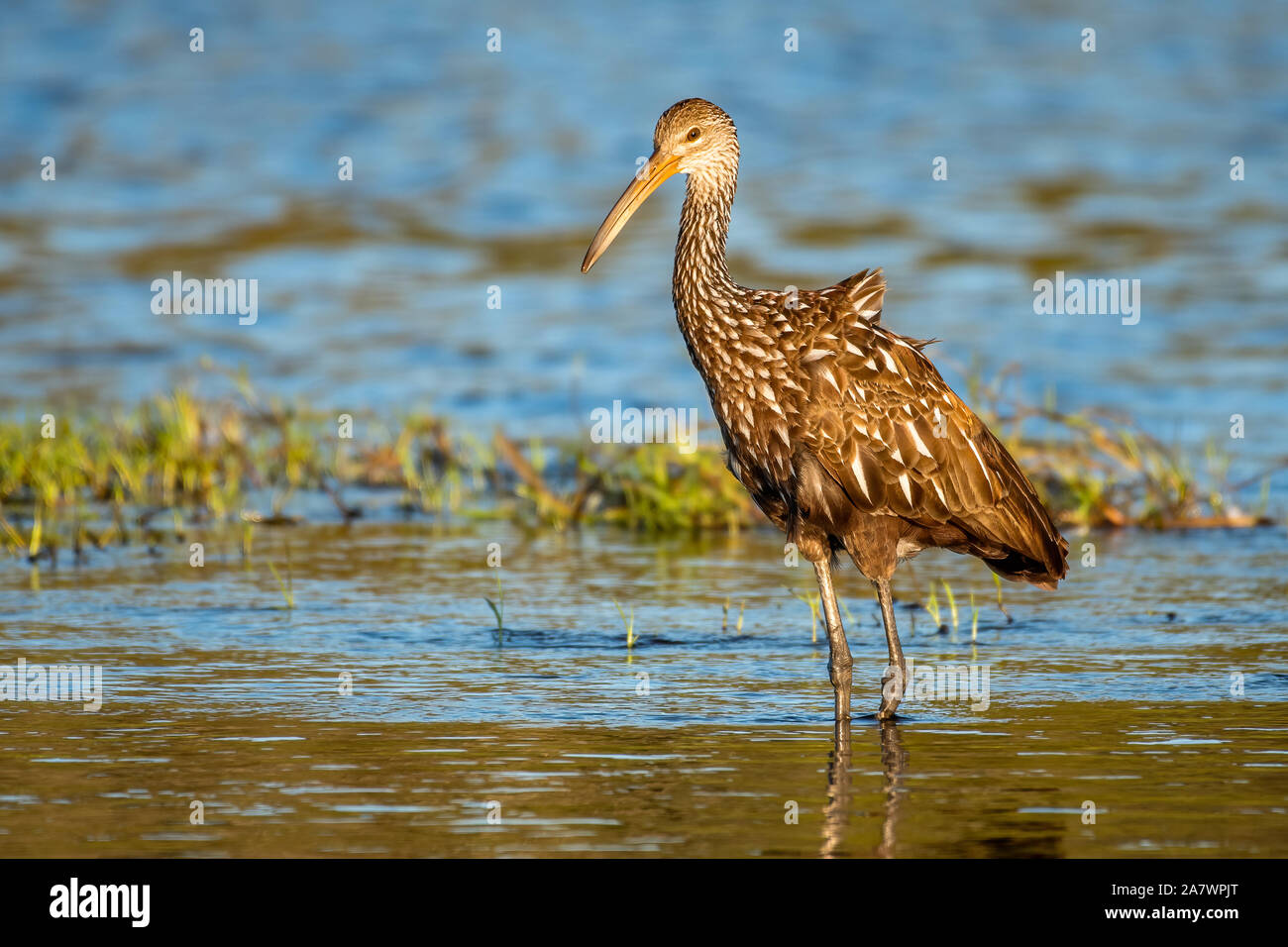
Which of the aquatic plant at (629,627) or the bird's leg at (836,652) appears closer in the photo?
the bird's leg at (836,652)

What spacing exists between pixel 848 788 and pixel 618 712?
118 cm

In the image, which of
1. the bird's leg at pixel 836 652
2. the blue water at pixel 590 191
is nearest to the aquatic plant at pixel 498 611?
the bird's leg at pixel 836 652

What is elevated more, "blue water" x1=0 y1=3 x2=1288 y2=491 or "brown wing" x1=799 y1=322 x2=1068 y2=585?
"blue water" x1=0 y1=3 x2=1288 y2=491

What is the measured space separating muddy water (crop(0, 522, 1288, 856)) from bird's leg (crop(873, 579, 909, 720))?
0.15 m

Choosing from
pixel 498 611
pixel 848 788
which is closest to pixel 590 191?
pixel 498 611

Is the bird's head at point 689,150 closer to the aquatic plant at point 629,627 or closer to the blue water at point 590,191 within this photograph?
the aquatic plant at point 629,627

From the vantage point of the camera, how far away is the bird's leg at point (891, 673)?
660cm

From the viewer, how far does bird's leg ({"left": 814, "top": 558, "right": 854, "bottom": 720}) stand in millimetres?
6566

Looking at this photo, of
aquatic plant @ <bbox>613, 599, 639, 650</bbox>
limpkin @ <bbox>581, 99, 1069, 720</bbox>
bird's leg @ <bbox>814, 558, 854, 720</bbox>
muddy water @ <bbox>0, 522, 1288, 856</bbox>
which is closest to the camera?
muddy water @ <bbox>0, 522, 1288, 856</bbox>

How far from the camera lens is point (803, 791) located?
5.60m

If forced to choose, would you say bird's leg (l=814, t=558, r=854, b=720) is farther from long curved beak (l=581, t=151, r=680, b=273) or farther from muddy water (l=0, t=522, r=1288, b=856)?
long curved beak (l=581, t=151, r=680, b=273)

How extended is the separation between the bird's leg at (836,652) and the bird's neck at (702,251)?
975 mm

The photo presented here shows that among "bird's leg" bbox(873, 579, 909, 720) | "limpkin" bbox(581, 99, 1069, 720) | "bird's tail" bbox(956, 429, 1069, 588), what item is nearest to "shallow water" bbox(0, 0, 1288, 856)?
"bird's leg" bbox(873, 579, 909, 720)
